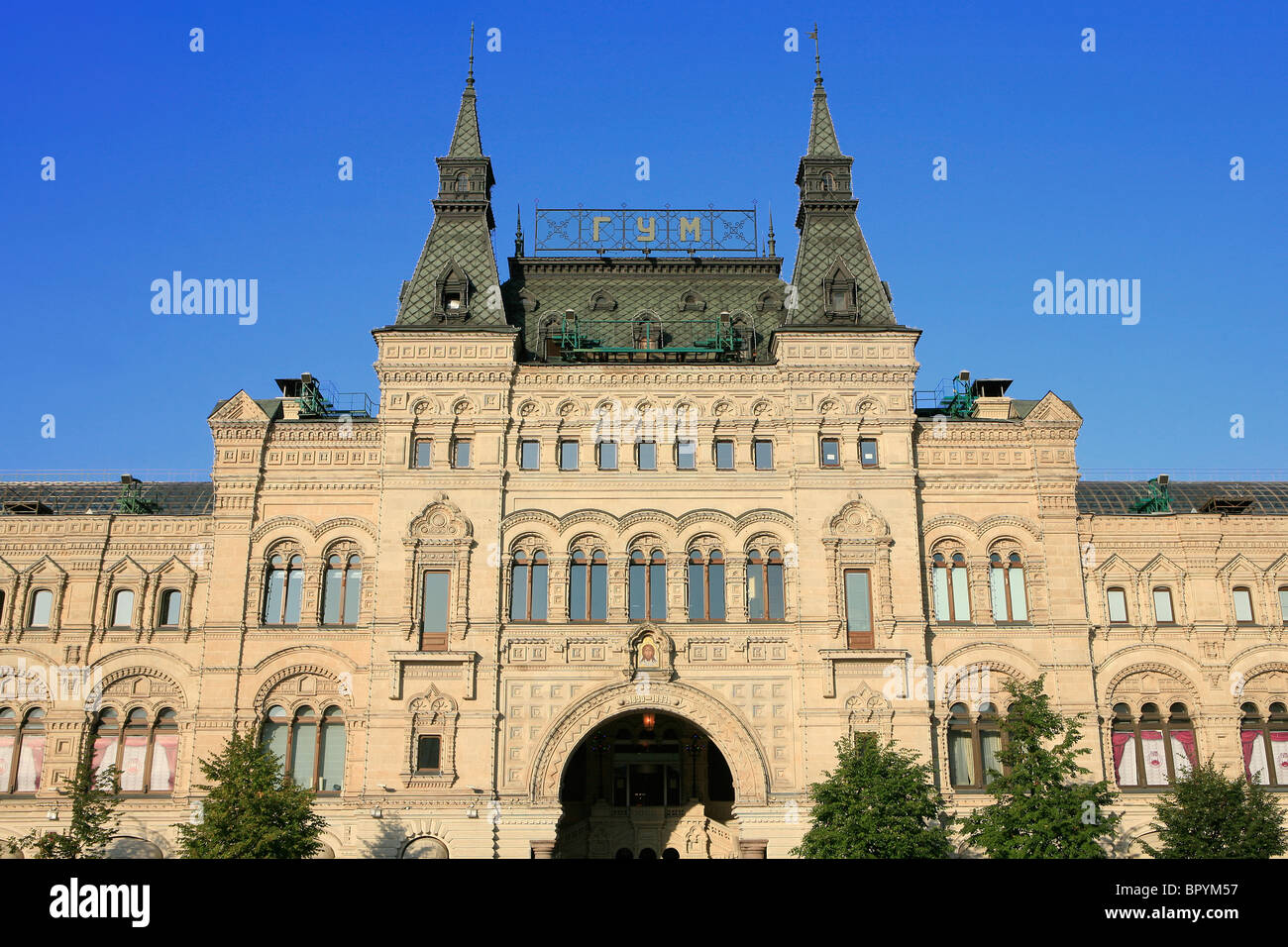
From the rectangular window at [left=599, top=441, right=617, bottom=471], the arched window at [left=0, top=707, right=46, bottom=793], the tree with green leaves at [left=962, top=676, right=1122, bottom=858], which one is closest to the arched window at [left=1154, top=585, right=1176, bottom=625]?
the tree with green leaves at [left=962, top=676, right=1122, bottom=858]

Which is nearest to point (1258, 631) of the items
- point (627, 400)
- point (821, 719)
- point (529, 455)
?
point (821, 719)

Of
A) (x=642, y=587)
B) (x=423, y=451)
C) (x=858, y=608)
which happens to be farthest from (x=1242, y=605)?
(x=423, y=451)

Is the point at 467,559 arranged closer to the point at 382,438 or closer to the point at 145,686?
the point at 382,438

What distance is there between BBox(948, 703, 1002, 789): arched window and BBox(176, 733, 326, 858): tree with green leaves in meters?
23.6

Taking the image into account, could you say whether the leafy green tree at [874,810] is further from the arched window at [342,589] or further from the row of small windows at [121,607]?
the row of small windows at [121,607]

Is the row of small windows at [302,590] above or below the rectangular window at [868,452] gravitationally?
below

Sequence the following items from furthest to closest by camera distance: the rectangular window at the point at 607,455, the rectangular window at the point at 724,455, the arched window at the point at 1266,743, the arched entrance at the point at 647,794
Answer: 1. the arched entrance at the point at 647,794
2. the rectangular window at the point at 724,455
3. the rectangular window at the point at 607,455
4. the arched window at the point at 1266,743

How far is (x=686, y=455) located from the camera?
158ft

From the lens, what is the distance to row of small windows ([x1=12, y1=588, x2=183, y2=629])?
47.9m

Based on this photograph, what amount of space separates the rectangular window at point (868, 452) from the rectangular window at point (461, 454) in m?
15.8

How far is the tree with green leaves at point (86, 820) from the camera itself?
3841 cm

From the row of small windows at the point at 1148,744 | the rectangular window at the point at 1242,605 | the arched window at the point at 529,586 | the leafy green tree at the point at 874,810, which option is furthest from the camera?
the rectangular window at the point at 1242,605

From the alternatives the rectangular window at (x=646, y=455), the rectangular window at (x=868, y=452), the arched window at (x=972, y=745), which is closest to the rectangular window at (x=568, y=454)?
the rectangular window at (x=646, y=455)

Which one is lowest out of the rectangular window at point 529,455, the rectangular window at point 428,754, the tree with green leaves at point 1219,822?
the tree with green leaves at point 1219,822
